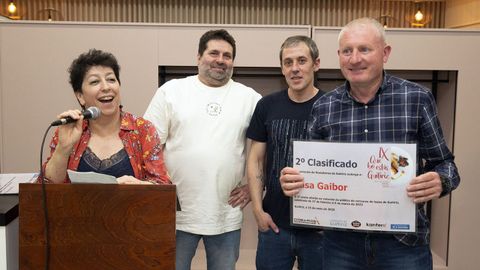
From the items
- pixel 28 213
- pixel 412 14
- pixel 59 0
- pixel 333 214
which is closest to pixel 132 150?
pixel 28 213

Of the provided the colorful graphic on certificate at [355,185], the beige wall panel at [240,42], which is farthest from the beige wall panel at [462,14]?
the colorful graphic on certificate at [355,185]

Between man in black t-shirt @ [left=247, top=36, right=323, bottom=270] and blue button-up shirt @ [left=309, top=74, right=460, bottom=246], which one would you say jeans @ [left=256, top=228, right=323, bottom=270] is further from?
blue button-up shirt @ [left=309, top=74, right=460, bottom=246]

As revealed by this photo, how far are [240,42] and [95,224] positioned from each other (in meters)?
2.58

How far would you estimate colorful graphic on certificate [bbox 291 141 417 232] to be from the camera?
1.52 m

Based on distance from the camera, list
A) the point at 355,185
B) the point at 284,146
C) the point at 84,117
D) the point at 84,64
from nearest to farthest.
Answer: the point at 84,117 → the point at 355,185 → the point at 84,64 → the point at 284,146

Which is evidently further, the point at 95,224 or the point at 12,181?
the point at 12,181

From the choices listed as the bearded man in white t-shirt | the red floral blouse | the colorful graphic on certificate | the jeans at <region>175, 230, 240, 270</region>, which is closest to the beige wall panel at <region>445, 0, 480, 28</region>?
the bearded man in white t-shirt

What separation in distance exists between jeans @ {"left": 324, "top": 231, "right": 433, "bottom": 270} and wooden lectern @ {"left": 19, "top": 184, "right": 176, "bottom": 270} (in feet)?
2.37

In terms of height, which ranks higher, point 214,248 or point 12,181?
point 12,181

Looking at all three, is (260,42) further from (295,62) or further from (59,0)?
(59,0)

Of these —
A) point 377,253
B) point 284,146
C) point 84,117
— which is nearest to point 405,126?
point 377,253

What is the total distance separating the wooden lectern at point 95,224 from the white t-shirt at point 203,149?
0.92 metres

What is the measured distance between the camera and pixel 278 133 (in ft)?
7.01

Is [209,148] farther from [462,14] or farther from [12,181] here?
[462,14]
